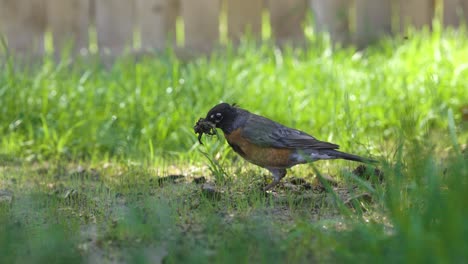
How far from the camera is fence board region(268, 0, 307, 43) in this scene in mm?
8039

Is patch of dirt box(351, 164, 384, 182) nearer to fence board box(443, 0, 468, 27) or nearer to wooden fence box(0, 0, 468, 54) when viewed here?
wooden fence box(0, 0, 468, 54)

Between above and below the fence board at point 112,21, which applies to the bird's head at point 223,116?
below

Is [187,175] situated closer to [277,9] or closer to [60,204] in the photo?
[60,204]

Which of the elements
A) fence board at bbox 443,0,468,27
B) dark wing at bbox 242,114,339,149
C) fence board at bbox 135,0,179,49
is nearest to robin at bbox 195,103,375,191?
dark wing at bbox 242,114,339,149

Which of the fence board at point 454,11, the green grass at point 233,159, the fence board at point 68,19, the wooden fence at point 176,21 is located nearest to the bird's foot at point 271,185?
the green grass at point 233,159

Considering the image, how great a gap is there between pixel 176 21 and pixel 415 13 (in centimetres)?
244

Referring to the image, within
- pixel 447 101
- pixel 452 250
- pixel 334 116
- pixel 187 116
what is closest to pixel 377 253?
pixel 452 250

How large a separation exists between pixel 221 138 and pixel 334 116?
3.12 feet

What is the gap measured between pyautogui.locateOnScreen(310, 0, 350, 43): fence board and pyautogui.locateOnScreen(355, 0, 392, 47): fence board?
0.20m

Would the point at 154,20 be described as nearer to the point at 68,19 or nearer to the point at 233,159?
the point at 68,19

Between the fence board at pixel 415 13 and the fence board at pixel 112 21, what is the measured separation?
2.73 meters

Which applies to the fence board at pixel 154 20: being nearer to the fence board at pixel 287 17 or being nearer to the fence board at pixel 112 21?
the fence board at pixel 112 21

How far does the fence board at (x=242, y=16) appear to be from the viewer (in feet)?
26.4

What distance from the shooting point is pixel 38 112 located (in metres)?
5.70
